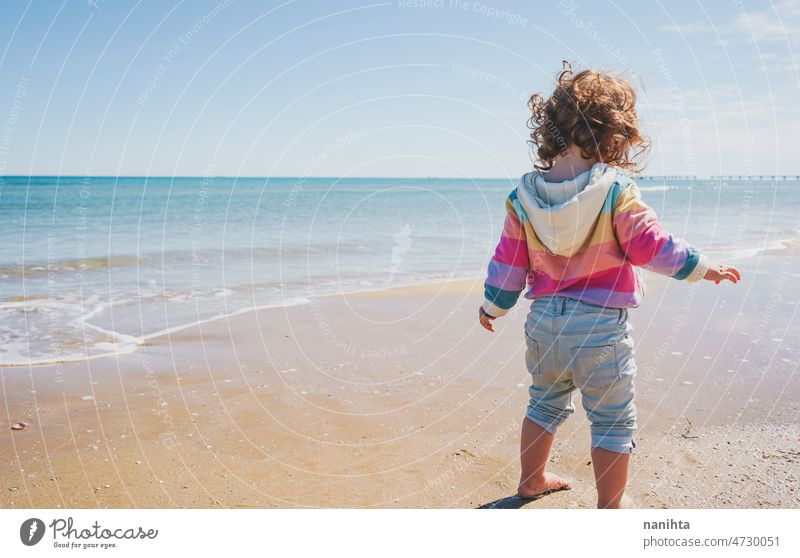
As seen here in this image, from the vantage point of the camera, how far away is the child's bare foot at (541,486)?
3184 millimetres

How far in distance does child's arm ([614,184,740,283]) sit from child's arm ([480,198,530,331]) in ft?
1.51

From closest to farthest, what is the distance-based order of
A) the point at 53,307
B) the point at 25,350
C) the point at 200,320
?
1. the point at 25,350
2. the point at 200,320
3. the point at 53,307

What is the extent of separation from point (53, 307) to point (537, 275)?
6.40m

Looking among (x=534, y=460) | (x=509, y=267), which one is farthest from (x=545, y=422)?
(x=509, y=267)

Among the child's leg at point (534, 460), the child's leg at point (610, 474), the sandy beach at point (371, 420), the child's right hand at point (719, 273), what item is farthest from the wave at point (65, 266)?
the child's right hand at point (719, 273)

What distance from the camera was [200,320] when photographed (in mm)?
6879

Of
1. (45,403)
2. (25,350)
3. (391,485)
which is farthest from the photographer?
(25,350)

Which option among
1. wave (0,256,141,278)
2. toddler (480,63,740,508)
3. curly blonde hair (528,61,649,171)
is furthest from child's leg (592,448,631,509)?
wave (0,256,141,278)

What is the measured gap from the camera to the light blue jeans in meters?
2.80

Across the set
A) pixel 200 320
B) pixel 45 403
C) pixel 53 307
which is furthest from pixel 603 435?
pixel 53 307

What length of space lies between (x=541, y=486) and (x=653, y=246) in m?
1.29

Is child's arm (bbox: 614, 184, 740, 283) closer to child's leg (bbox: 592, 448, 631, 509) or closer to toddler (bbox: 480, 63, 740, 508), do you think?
toddler (bbox: 480, 63, 740, 508)

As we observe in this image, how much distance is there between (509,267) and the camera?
10.1 feet

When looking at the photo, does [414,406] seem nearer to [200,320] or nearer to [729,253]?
[200,320]
